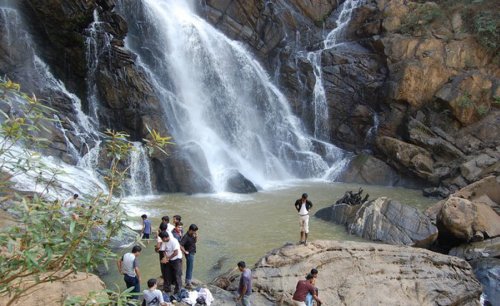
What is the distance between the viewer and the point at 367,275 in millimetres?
10000

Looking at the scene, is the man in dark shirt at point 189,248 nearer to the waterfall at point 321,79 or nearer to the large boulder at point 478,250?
the large boulder at point 478,250

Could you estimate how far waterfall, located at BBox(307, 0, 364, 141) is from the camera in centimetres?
2938

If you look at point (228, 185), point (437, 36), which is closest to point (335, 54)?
point (437, 36)

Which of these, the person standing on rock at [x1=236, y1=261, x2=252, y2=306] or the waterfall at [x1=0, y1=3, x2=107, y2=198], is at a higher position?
the waterfall at [x1=0, y1=3, x2=107, y2=198]

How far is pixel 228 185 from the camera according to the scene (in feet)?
71.7

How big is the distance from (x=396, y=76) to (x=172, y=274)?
23058 millimetres

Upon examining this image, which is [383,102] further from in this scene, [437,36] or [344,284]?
[344,284]

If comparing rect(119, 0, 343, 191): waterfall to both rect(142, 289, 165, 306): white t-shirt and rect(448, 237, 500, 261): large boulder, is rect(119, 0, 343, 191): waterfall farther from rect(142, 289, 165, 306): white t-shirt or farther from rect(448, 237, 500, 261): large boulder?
rect(142, 289, 165, 306): white t-shirt

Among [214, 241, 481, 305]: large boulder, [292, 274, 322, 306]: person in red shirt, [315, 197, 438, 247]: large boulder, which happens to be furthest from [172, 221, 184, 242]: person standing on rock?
[315, 197, 438, 247]: large boulder

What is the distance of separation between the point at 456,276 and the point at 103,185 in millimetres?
14239

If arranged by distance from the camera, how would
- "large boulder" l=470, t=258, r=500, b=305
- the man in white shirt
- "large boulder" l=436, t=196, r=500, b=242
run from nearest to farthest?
the man in white shirt, "large boulder" l=470, t=258, r=500, b=305, "large boulder" l=436, t=196, r=500, b=242

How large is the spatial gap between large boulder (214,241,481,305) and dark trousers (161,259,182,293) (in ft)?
4.33

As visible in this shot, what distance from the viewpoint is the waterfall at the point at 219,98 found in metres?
25.0

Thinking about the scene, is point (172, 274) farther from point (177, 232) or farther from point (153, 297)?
point (177, 232)
